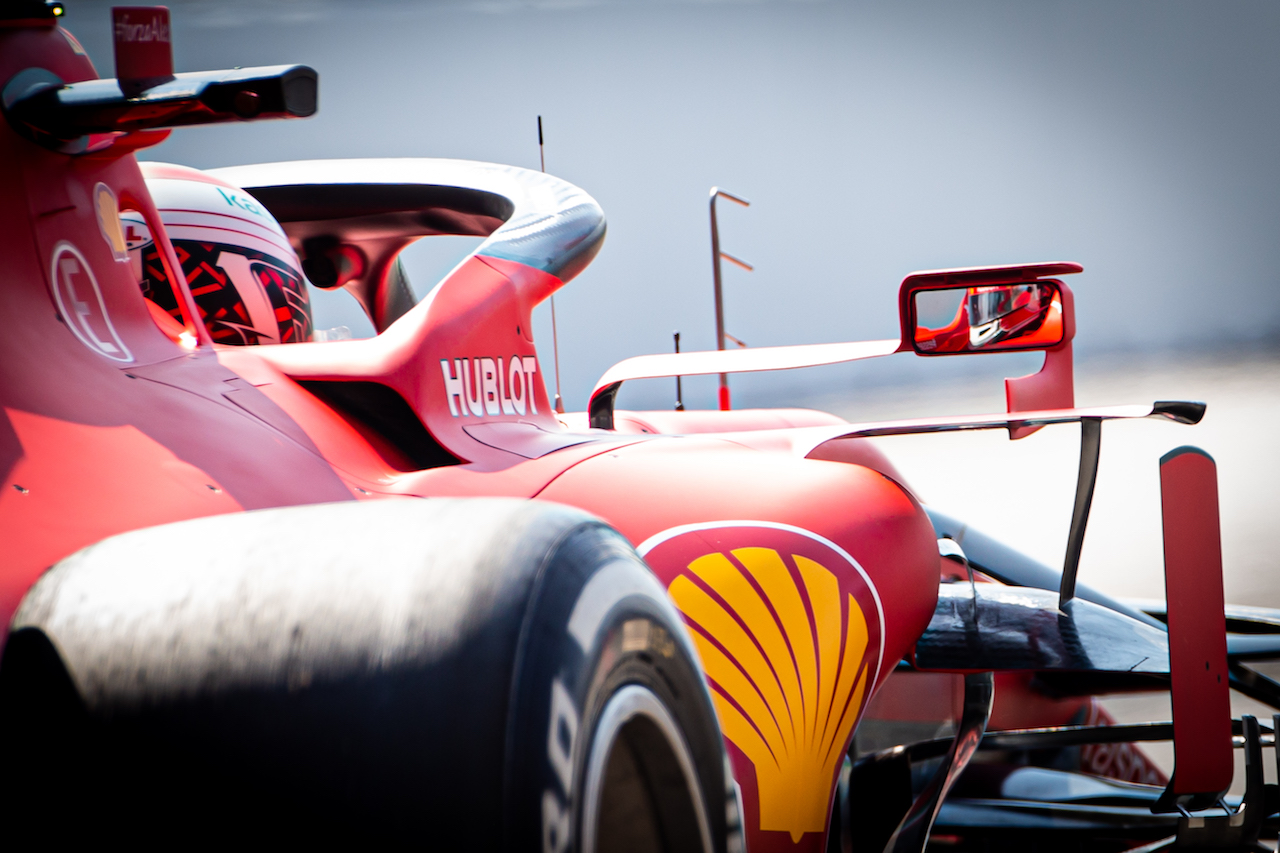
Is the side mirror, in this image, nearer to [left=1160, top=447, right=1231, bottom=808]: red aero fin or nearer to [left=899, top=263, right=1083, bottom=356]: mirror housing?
[left=899, top=263, right=1083, bottom=356]: mirror housing

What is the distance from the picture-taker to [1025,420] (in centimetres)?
121

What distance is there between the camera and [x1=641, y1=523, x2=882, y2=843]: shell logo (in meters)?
1.01

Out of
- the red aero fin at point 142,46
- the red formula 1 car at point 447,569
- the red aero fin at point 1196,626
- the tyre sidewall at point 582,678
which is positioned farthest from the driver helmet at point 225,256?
the red aero fin at point 1196,626

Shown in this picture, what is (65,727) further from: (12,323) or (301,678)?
(12,323)

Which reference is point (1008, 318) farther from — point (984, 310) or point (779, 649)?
point (779, 649)

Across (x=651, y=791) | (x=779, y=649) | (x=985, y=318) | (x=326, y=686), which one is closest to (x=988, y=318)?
(x=985, y=318)

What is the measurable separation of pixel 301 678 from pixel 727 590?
61cm

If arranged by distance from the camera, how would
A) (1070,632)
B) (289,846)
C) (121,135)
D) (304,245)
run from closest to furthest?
(289,846)
(121,135)
(1070,632)
(304,245)

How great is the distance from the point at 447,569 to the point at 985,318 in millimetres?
1098

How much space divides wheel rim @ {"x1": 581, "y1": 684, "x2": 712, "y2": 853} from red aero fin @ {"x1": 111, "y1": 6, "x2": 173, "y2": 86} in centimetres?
55

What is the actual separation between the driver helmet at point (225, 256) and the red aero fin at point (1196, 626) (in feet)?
3.80

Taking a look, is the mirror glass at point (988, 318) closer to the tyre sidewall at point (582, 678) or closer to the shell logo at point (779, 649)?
the shell logo at point (779, 649)

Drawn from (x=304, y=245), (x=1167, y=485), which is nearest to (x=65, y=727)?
(x=1167, y=485)

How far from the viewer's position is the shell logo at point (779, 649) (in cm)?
101
